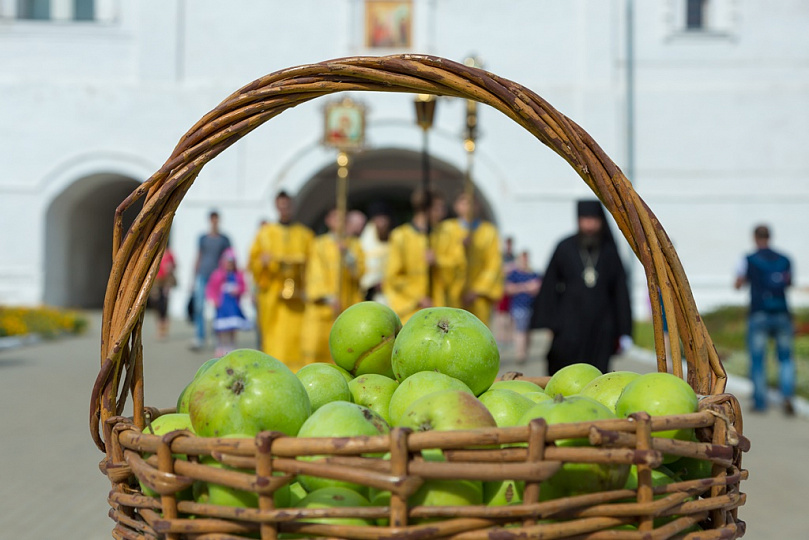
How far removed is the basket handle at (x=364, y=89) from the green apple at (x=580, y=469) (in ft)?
0.86

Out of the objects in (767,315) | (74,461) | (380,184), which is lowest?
(74,461)

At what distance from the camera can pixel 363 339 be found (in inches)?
70.5

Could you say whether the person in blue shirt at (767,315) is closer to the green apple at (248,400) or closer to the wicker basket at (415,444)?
the wicker basket at (415,444)

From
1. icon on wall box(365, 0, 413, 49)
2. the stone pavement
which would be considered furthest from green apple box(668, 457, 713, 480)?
icon on wall box(365, 0, 413, 49)

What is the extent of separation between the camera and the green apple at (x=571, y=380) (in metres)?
1.65

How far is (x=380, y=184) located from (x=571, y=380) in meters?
18.9

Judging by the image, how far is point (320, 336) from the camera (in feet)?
26.9

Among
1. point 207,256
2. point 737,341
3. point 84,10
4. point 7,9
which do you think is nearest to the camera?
point 207,256

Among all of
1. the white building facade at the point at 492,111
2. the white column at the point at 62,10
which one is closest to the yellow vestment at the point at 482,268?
the white building facade at the point at 492,111

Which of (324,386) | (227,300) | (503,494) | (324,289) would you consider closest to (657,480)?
(503,494)

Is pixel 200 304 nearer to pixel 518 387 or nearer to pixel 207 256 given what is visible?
pixel 207 256

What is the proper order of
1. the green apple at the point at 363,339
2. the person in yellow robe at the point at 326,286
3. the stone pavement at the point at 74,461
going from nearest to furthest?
the green apple at the point at 363,339
the stone pavement at the point at 74,461
the person in yellow robe at the point at 326,286

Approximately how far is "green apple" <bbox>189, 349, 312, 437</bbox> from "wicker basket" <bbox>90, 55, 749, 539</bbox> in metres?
0.10

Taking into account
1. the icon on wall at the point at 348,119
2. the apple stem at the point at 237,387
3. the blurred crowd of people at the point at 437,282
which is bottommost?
the blurred crowd of people at the point at 437,282
